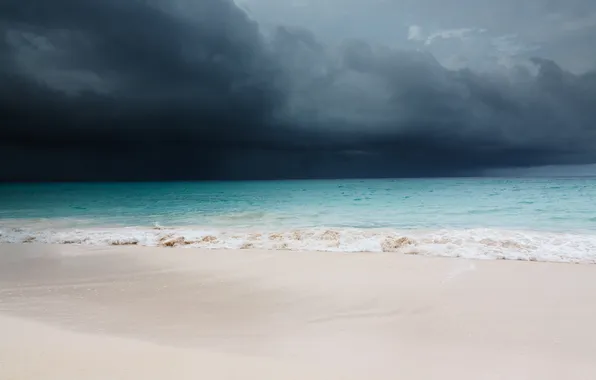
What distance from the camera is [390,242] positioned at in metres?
8.93

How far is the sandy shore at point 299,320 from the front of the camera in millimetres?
2941

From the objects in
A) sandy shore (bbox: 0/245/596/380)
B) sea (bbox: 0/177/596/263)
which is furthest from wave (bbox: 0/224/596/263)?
sandy shore (bbox: 0/245/596/380)

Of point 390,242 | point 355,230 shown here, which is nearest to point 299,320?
point 390,242

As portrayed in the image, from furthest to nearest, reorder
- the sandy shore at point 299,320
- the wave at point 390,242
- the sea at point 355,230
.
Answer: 1. the sea at point 355,230
2. the wave at point 390,242
3. the sandy shore at point 299,320

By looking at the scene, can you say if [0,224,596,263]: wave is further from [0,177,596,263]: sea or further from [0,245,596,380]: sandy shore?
[0,245,596,380]: sandy shore

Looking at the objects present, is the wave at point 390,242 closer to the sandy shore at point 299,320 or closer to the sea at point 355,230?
the sea at point 355,230

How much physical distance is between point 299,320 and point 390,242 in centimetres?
535

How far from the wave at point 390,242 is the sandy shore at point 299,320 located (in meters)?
0.95

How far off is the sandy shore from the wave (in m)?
0.95

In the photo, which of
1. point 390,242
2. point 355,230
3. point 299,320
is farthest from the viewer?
point 355,230

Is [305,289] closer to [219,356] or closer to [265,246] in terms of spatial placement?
[219,356]

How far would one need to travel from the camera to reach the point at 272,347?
3.34 m

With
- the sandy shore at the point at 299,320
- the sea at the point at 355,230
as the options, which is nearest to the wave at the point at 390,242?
the sea at the point at 355,230

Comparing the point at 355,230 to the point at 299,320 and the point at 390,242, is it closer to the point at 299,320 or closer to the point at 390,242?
the point at 390,242
